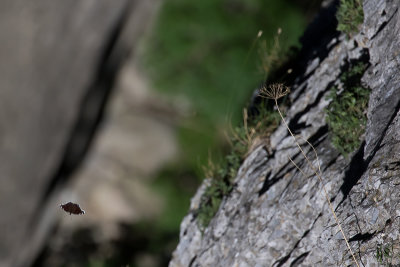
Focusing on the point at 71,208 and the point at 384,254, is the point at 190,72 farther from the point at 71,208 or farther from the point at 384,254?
the point at 384,254

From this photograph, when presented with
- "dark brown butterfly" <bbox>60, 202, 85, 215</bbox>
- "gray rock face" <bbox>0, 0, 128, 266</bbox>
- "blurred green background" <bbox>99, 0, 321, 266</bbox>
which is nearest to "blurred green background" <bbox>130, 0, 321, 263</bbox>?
"blurred green background" <bbox>99, 0, 321, 266</bbox>

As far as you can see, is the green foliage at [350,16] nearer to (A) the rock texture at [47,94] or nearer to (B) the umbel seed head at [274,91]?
(B) the umbel seed head at [274,91]

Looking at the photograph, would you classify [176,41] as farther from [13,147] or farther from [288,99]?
[288,99]

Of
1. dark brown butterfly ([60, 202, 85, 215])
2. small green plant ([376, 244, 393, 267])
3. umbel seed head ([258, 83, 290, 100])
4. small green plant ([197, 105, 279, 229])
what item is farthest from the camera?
small green plant ([197, 105, 279, 229])

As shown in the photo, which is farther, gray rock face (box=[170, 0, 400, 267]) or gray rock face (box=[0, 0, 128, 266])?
gray rock face (box=[0, 0, 128, 266])

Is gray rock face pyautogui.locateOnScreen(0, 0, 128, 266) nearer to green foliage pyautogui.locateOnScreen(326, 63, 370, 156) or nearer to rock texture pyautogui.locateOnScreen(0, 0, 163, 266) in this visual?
rock texture pyautogui.locateOnScreen(0, 0, 163, 266)

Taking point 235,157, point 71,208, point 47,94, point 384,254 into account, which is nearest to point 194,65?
point 47,94

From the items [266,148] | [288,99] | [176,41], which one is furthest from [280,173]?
[176,41]

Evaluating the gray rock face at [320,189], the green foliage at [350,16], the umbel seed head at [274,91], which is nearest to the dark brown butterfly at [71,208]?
the gray rock face at [320,189]
